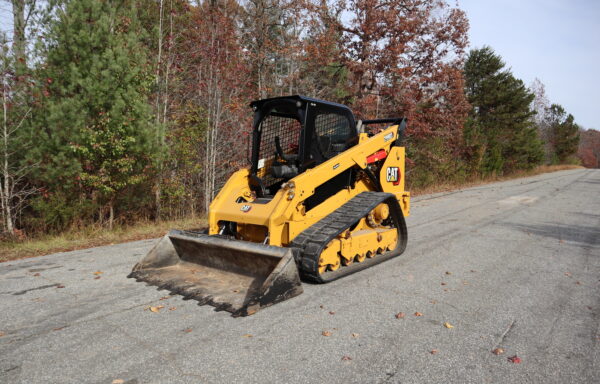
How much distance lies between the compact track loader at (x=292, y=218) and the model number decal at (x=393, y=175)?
0.10ft

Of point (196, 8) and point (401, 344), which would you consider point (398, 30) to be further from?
Answer: point (401, 344)

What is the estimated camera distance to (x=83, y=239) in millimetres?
7355

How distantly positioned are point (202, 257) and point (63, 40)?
19.1 feet

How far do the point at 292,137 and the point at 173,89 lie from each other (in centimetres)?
576

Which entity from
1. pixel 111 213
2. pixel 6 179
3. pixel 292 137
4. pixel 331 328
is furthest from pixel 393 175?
pixel 6 179

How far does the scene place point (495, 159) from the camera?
2677cm

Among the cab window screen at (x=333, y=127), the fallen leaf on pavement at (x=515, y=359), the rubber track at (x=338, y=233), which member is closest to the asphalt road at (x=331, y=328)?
the fallen leaf on pavement at (x=515, y=359)

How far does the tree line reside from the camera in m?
7.39

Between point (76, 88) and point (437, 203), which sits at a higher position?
point (76, 88)

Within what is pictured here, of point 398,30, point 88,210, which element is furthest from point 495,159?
point 88,210

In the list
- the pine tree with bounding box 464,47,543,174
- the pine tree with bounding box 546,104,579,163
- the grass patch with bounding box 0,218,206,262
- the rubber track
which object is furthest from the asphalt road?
the pine tree with bounding box 546,104,579,163

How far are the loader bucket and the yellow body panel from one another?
403 millimetres

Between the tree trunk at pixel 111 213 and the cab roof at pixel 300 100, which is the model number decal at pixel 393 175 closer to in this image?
the cab roof at pixel 300 100

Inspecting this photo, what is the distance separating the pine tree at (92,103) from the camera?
7.39 meters
